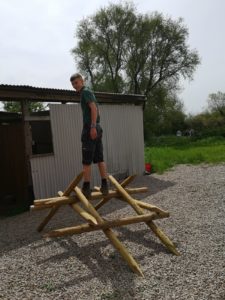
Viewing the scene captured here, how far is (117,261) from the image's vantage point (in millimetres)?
5480

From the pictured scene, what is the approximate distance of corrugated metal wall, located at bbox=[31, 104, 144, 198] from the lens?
10.2 m

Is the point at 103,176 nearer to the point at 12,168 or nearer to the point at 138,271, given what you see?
the point at 138,271

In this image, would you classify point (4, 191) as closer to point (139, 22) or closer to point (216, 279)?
point (216, 279)

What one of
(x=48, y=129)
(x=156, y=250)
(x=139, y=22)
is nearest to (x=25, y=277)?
(x=156, y=250)

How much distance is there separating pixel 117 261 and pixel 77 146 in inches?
235

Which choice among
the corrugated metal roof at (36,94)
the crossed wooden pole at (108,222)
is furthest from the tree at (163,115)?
the crossed wooden pole at (108,222)

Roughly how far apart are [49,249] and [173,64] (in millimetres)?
35322

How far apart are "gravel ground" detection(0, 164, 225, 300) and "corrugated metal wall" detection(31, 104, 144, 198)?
160 centimetres

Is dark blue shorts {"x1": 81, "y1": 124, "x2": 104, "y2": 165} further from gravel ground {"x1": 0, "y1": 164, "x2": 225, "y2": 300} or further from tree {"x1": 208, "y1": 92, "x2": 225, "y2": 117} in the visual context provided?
tree {"x1": 208, "y1": 92, "x2": 225, "y2": 117}

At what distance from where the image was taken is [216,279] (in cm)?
465

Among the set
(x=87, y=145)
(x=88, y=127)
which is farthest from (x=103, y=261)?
(x=88, y=127)

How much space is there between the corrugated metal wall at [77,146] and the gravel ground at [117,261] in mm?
1603

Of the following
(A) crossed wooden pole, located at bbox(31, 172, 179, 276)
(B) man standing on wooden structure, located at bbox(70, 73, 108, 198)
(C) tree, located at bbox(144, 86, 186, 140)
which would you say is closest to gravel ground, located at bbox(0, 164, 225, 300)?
(A) crossed wooden pole, located at bbox(31, 172, 179, 276)

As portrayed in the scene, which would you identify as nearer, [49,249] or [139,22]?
[49,249]
